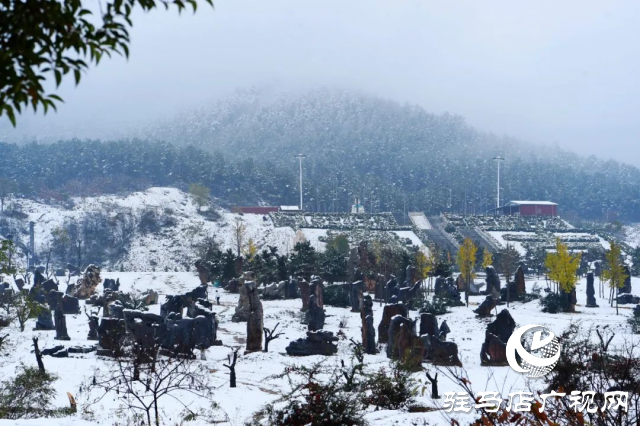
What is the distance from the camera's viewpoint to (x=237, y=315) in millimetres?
38594

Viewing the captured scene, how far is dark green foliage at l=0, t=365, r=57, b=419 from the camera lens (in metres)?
17.0

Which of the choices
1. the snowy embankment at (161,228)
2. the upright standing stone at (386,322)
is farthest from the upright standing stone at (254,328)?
the snowy embankment at (161,228)

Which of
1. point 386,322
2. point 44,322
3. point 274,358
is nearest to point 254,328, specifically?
point 274,358

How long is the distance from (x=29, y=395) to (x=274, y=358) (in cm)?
1139

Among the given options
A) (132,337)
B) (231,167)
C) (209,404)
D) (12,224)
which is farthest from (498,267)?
(231,167)

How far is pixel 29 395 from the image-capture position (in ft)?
59.7

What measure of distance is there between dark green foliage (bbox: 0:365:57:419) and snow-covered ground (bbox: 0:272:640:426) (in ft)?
2.39

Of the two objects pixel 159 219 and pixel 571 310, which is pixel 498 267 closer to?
pixel 571 310

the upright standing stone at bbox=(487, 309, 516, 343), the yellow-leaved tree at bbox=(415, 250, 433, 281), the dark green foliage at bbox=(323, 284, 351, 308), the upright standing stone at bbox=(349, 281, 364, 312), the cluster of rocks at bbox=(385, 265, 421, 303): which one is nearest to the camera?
the upright standing stone at bbox=(487, 309, 516, 343)

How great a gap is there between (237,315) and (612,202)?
104365 millimetres

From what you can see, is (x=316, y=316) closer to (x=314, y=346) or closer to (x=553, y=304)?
(x=314, y=346)

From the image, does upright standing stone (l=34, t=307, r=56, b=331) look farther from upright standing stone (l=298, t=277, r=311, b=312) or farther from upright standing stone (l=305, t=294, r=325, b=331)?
upright standing stone (l=298, t=277, r=311, b=312)

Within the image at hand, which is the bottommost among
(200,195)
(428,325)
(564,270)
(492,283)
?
(428,325)

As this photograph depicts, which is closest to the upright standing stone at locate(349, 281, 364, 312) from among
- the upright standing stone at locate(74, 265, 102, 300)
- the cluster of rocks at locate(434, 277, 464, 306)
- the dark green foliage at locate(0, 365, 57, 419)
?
the cluster of rocks at locate(434, 277, 464, 306)
